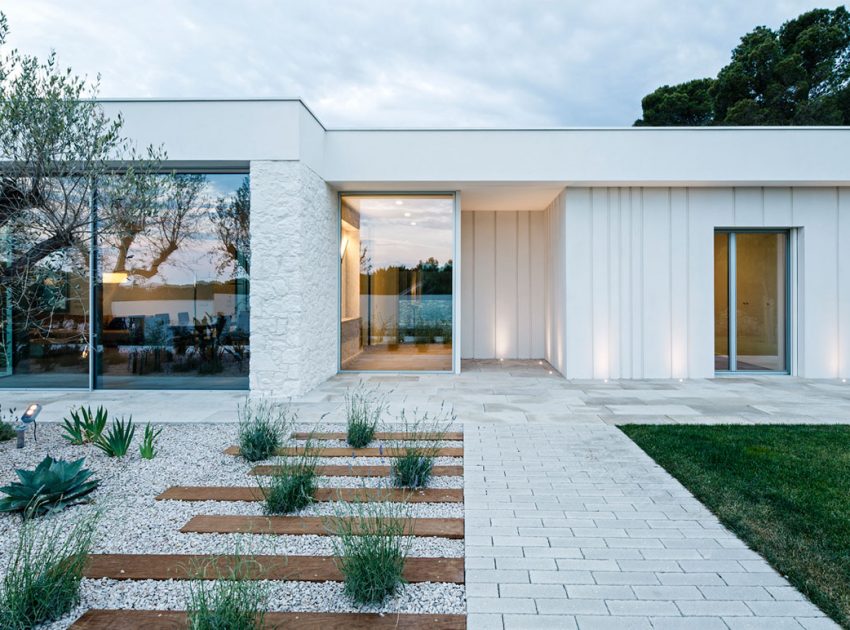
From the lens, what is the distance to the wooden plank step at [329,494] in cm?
333

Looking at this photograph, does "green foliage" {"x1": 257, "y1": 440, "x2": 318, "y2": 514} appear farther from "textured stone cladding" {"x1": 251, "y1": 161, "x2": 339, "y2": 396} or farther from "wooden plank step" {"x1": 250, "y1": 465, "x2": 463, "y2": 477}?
"textured stone cladding" {"x1": 251, "y1": 161, "x2": 339, "y2": 396}

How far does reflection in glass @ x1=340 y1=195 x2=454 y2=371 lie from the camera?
8938mm

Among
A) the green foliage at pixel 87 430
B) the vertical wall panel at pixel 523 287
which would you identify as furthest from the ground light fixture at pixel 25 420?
the vertical wall panel at pixel 523 287

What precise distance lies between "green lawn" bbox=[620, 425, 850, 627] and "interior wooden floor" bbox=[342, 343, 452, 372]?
4228 mm

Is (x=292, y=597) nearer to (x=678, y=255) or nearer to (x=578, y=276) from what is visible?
(x=578, y=276)

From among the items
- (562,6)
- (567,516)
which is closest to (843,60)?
(562,6)

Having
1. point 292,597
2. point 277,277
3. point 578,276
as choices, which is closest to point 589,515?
point 292,597

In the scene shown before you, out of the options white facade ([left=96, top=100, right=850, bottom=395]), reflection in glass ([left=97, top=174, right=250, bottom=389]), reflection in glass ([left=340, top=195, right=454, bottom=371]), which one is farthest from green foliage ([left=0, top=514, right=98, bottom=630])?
reflection in glass ([left=340, top=195, right=454, bottom=371])

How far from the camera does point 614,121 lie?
22438 mm

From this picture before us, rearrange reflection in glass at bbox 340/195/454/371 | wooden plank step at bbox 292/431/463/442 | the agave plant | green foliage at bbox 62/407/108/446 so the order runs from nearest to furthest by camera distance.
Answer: the agave plant < green foliage at bbox 62/407/108/446 < wooden plank step at bbox 292/431/463/442 < reflection in glass at bbox 340/195/454/371

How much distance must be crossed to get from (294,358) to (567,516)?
180 inches

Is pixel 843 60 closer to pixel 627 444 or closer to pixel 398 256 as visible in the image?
pixel 398 256

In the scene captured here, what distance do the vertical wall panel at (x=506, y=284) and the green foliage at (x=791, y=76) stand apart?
11.8m

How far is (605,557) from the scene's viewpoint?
2.60 m
